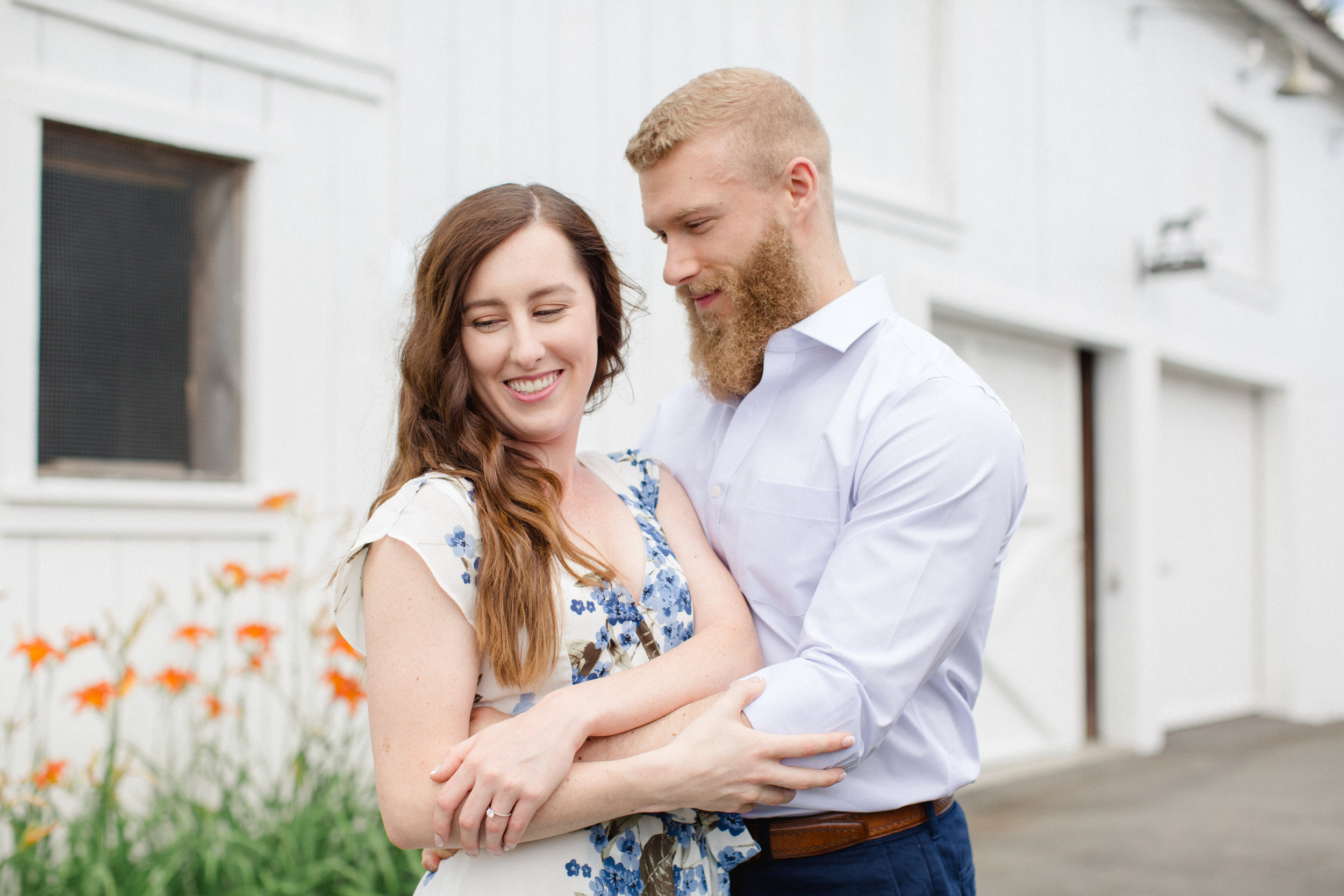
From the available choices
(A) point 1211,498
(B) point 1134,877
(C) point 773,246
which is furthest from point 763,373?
(A) point 1211,498

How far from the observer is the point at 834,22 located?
5.04 m

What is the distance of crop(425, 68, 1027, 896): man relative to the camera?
4.64ft

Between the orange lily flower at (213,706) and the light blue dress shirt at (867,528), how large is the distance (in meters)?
1.63

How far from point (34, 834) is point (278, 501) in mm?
A: 928

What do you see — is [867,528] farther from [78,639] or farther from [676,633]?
[78,639]

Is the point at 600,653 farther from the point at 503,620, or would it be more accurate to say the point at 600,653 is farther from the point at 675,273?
the point at 675,273

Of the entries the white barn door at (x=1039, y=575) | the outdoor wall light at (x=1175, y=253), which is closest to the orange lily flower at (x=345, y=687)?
the white barn door at (x=1039, y=575)

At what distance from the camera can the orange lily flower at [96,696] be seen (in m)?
2.55

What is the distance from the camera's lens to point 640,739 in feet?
4.41

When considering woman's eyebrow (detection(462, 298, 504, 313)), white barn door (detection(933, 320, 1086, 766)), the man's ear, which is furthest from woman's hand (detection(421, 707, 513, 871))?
white barn door (detection(933, 320, 1086, 766))

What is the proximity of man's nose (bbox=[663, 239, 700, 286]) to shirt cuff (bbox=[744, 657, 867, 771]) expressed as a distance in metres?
0.69

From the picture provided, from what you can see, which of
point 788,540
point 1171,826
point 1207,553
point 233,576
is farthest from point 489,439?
point 1207,553

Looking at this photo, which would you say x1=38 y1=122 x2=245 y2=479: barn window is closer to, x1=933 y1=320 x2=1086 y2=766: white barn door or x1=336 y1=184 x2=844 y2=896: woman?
x1=336 y1=184 x2=844 y2=896: woman

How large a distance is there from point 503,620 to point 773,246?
30.0 inches
